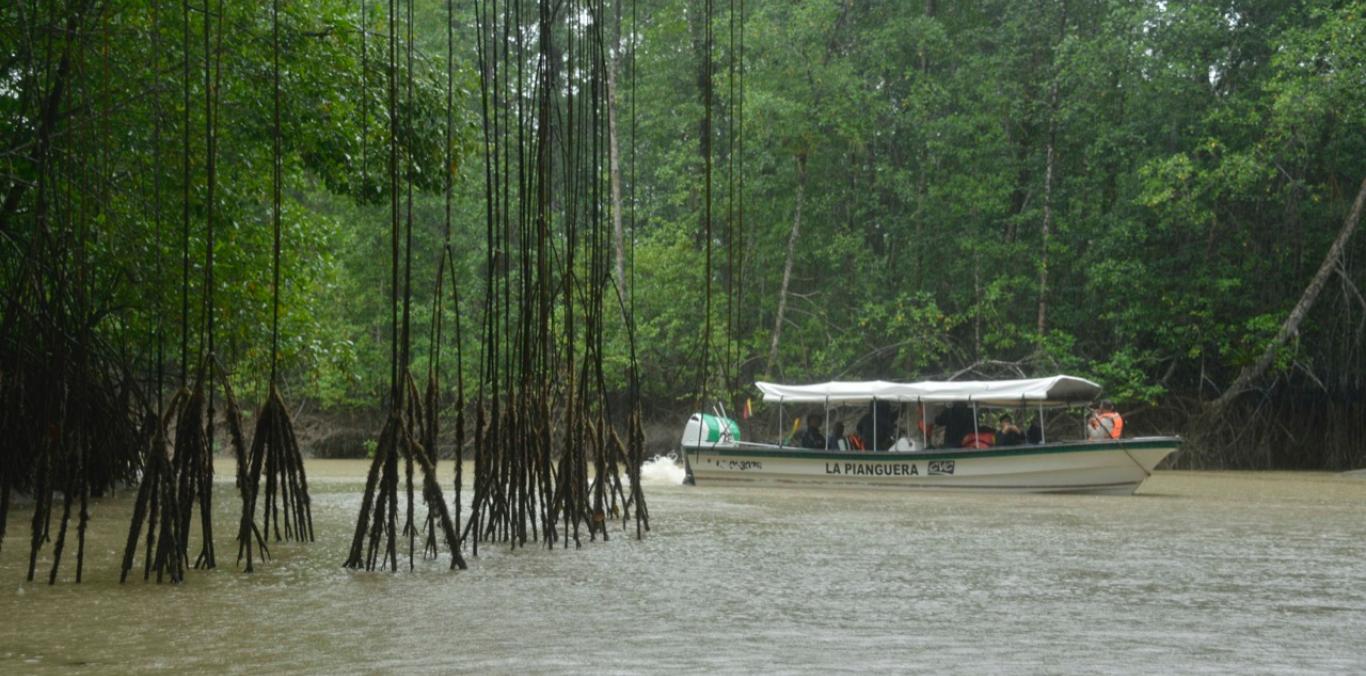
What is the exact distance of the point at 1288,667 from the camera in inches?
196

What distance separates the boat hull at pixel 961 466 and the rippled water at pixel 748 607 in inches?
268

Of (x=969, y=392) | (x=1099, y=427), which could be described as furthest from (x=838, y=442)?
(x=1099, y=427)

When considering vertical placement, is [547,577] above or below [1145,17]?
below

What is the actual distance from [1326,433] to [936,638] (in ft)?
75.1

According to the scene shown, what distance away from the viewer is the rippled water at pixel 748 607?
5070 millimetres

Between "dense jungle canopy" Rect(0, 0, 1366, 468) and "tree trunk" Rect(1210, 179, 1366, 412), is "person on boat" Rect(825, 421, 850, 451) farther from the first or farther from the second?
"tree trunk" Rect(1210, 179, 1366, 412)

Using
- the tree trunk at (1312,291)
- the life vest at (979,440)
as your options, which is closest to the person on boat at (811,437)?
the life vest at (979,440)

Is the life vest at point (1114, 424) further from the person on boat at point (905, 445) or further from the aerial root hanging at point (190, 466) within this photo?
the aerial root hanging at point (190, 466)

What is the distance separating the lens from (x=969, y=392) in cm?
1930

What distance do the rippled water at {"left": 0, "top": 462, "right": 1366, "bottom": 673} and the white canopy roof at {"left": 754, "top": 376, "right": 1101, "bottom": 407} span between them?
7.78 meters

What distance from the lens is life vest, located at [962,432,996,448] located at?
20080mm

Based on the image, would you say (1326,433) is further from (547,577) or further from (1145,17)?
(547,577)

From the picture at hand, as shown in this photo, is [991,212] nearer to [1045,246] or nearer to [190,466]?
[1045,246]

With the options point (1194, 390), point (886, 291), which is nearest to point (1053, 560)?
point (1194, 390)
